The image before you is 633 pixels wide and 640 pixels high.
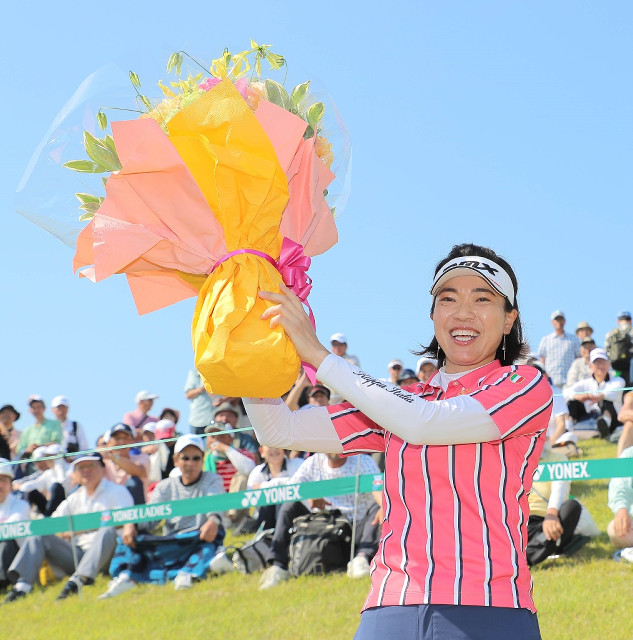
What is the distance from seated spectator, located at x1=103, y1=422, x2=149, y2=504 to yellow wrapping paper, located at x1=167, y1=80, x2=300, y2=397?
7841 mm

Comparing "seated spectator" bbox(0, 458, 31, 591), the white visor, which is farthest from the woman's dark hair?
"seated spectator" bbox(0, 458, 31, 591)

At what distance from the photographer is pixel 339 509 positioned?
8.30m

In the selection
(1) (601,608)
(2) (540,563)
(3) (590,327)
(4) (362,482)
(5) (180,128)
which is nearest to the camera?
(5) (180,128)

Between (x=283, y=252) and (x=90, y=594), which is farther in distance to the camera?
(x=90, y=594)

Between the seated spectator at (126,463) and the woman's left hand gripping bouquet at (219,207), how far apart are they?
772 centimetres

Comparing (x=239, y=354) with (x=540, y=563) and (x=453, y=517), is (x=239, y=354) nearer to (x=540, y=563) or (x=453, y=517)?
(x=453, y=517)

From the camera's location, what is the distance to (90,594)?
873cm

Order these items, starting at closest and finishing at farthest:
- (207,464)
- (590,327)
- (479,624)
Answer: (479,624)
(207,464)
(590,327)

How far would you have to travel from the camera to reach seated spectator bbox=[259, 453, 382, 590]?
7883mm

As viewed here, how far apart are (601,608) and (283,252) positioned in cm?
462

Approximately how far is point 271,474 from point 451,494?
21.5 feet

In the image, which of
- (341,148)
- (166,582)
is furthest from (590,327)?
(341,148)

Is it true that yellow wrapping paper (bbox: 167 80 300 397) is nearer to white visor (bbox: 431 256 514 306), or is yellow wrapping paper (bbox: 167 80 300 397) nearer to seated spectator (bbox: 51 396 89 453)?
white visor (bbox: 431 256 514 306)

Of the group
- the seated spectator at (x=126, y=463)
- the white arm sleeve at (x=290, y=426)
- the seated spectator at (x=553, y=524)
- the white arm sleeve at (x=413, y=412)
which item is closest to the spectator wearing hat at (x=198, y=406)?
the seated spectator at (x=126, y=463)
